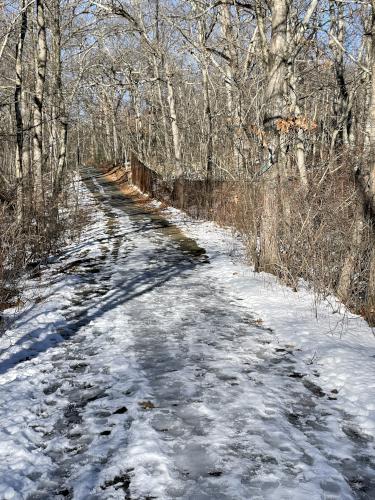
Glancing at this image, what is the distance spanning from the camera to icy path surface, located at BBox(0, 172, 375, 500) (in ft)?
9.20

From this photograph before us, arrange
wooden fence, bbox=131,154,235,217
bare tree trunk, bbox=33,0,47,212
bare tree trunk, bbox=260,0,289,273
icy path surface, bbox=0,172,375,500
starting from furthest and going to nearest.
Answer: wooden fence, bbox=131,154,235,217
bare tree trunk, bbox=33,0,47,212
bare tree trunk, bbox=260,0,289,273
icy path surface, bbox=0,172,375,500

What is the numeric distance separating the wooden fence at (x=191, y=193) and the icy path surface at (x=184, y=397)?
23.6ft

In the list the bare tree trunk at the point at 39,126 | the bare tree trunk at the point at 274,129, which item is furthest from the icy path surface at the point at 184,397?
the bare tree trunk at the point at 39,126

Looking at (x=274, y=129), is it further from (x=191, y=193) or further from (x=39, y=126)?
(x=191, y=193)

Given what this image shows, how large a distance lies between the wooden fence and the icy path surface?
7179 millimetres

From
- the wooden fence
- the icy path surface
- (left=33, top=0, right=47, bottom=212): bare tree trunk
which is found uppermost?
(left=33, top=0, right=47, bottom=212): bare tree trunk

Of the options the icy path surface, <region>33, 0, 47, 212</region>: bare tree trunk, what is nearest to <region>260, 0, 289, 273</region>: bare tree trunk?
the icy path surface

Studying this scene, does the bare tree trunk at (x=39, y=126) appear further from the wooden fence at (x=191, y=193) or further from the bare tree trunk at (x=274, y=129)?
the wooden fence at (x=191, y=193)

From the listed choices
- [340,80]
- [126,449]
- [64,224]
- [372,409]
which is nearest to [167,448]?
[126,449]

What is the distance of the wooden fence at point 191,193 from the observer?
46.2ft

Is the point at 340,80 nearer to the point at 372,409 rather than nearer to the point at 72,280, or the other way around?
the point at 72,280

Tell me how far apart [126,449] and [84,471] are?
313 millimetres

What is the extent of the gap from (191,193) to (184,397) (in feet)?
44.7

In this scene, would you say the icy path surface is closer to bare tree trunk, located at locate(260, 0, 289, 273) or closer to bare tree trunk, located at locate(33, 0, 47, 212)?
bare tree trunk, located at locate(260, 0, 289, 273)
